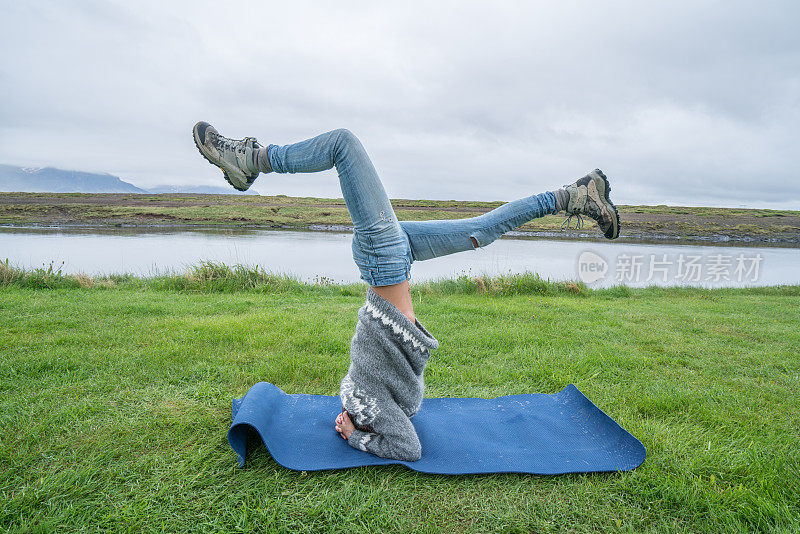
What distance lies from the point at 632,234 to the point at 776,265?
49.1ft

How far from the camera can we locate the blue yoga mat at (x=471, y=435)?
6.93 feet

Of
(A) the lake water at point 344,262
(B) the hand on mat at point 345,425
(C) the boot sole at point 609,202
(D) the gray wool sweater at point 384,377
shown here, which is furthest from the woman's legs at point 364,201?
(A) the lake water at point 344,262

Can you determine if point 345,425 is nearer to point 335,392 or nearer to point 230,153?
point 335,392

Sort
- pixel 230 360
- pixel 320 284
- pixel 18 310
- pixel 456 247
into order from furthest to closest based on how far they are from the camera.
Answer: pixel 320 284, pixel 18 310, pixel 230 360, pixel 456 247

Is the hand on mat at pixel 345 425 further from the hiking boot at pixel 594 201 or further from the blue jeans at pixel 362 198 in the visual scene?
the hiking boot at pixel 594 201

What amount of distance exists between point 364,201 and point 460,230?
61cm

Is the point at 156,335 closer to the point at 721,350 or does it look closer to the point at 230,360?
the point at 230,360

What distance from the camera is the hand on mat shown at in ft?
7.51

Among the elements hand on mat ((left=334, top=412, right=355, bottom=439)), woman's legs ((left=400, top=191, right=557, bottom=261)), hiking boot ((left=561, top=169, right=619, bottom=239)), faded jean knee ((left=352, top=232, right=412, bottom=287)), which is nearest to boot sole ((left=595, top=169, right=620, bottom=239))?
hiking boot ((left=561, top=169, right=619, bottom=239))

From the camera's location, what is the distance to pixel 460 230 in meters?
2.38

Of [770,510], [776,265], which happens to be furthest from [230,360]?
[776,265]

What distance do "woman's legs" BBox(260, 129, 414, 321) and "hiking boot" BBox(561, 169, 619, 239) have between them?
1330 millimetres

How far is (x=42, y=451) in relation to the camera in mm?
2088

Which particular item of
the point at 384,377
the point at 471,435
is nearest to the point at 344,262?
the point at 471,435
